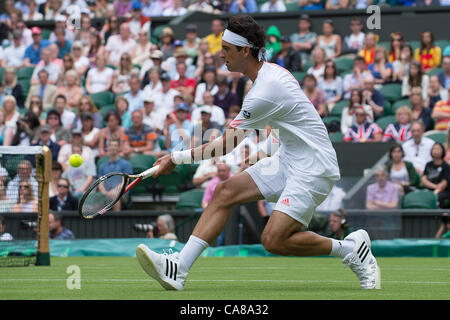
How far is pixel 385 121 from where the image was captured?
15258 millimetres

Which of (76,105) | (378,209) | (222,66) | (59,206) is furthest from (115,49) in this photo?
(378,209)

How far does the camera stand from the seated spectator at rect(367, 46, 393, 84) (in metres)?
16.2

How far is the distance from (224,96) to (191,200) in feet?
8.29

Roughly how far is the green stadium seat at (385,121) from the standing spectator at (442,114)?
0.68 meters

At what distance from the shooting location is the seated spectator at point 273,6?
19125 mm

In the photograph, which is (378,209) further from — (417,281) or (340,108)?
(417,281)

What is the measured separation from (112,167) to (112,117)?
1509 millimetres

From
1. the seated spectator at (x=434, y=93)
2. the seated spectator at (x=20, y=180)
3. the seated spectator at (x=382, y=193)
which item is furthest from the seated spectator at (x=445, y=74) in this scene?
the seated spectator at (x=20, y=180)

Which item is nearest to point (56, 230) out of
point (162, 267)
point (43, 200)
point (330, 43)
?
point (43, 200)

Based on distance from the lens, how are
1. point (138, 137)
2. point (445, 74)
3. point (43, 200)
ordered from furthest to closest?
point (138, 137) → point (445, 74) → point (43, 200)

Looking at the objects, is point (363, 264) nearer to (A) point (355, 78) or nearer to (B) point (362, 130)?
(B) point (362, 130)

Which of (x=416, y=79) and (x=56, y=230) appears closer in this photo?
(x=56, y=230)

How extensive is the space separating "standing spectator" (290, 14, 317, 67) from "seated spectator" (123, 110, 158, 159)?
11.6 ft

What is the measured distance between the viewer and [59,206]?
48.9 ft
